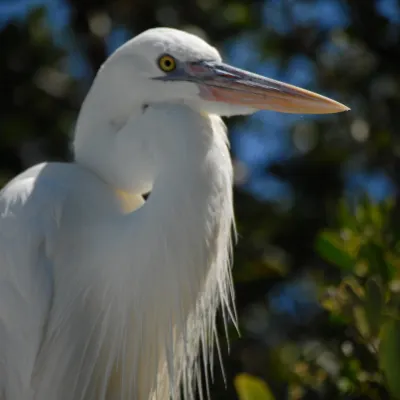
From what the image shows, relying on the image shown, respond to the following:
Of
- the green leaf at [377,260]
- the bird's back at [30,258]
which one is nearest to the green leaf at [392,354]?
the green leaf at [377,260]

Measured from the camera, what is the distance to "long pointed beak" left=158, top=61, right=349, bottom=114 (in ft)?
7.34

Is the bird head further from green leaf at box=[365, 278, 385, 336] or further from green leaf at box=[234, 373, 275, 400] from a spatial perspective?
green leaf at box=[234, 373, 275, 400]

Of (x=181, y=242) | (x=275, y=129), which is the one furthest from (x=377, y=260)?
(x=275, y=129)

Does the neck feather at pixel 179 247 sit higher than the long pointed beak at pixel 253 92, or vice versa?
the long pointed beak at pixel 253 92

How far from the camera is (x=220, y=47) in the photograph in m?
3.94

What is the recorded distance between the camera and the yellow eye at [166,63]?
7.41ft

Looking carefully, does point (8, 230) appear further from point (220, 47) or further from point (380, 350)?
point (220, 47)

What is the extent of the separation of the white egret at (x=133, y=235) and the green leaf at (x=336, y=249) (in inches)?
11.1

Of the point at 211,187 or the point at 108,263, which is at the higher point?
the point at 211,187

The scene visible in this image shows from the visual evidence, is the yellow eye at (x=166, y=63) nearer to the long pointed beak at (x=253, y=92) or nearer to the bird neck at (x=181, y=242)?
the long pointed beak at (x=253, y=92)

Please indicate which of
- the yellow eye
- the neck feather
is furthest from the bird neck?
the yellow eye

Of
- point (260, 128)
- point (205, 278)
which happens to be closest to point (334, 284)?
point (205, 278)

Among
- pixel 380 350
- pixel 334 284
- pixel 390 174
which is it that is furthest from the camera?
pixel 390 174

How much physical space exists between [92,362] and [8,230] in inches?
16.3
